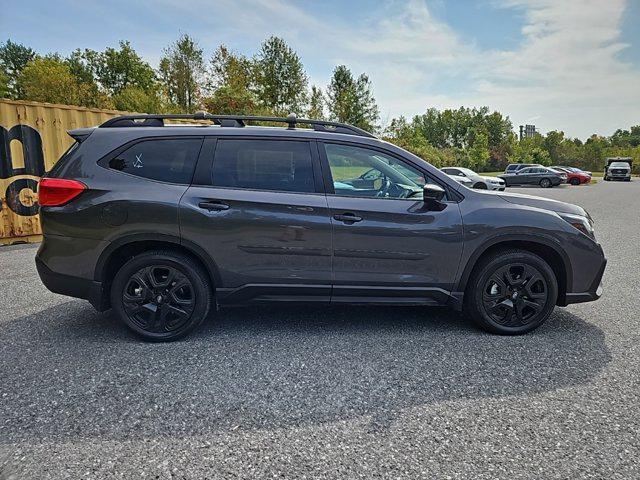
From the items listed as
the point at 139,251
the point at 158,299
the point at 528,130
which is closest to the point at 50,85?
the point at 139,251

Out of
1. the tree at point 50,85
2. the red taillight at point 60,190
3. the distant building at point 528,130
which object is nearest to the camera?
the red taillight at point 60,190

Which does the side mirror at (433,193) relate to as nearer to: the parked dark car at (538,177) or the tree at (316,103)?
the parked dark car at (538,177)

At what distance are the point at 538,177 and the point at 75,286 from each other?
105 ft

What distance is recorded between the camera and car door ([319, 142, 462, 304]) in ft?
10.8

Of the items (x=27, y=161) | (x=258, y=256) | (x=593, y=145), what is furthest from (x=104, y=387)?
(x=593, y=145)

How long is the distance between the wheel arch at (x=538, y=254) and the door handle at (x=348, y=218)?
3.45 ft

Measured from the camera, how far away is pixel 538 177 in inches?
1144

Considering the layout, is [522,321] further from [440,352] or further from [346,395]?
[346,395]

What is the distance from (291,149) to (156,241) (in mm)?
1394

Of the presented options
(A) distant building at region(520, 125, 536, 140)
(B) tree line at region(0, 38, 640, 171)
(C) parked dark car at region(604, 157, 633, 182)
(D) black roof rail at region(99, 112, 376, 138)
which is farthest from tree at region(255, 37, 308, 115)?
(A) distant building at region(520, 125, 536, 140)

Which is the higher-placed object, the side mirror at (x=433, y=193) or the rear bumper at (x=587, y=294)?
the side mirror at (x=433, y=193)

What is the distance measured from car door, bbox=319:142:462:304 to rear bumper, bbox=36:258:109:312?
6.50ft

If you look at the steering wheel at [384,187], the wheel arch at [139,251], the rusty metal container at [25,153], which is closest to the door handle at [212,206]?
the wheel arch at [139,251]

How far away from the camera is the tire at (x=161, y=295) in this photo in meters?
3.30
